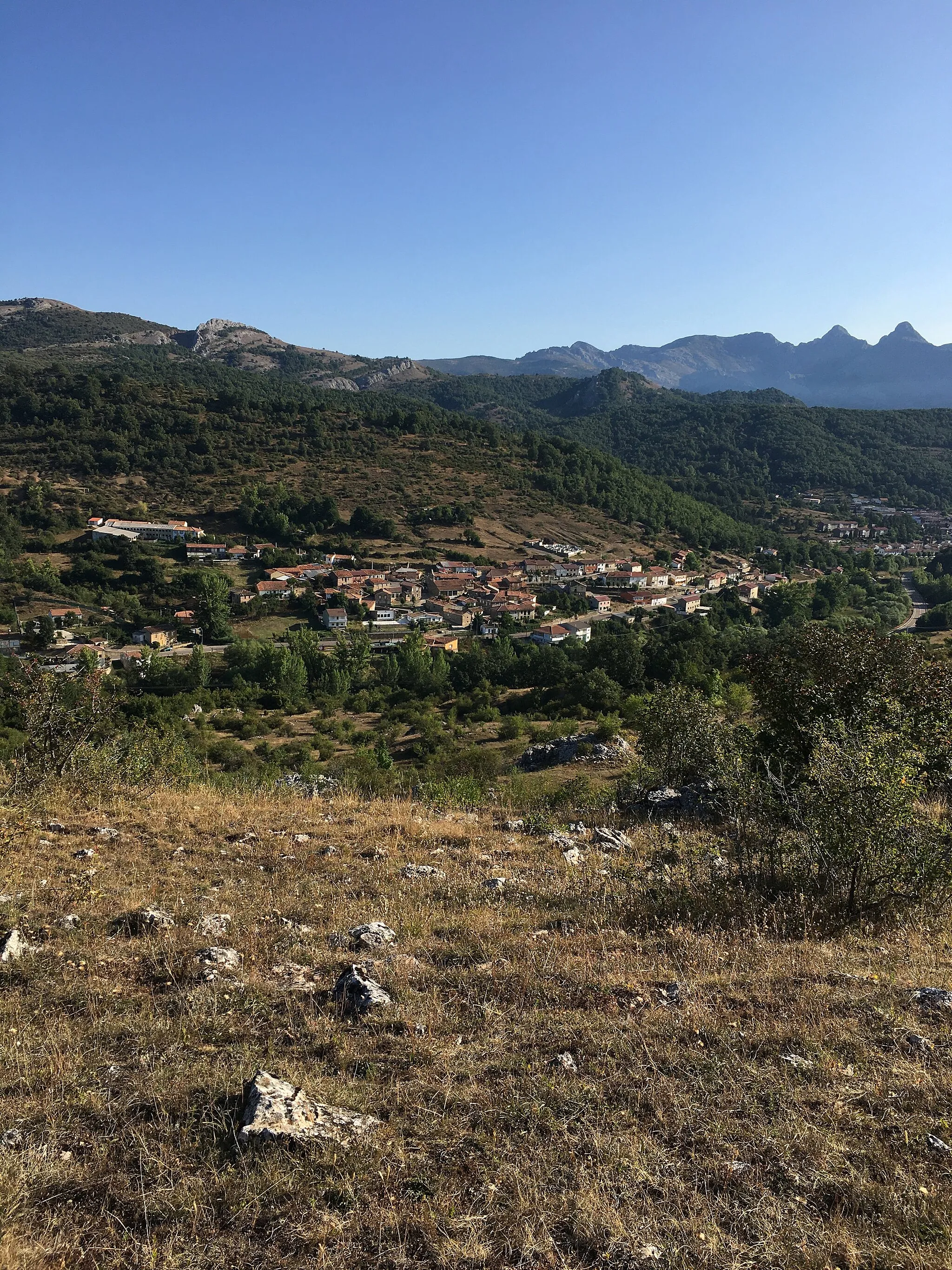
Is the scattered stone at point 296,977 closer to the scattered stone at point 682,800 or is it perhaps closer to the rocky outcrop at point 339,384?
the scattered stone at point 682,800

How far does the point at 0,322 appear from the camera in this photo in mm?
155750

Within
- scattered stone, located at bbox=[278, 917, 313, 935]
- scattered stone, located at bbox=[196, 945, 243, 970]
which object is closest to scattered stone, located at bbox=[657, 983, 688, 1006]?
scattered stone, located at bbox=[278, 917, 313, 935]

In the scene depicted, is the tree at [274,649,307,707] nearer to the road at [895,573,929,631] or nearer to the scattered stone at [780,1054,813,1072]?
the scattered stone at [780,1054,813,1072]

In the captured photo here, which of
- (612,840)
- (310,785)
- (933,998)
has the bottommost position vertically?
(310,785)

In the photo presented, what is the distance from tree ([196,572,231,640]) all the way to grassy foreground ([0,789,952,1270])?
4620cm

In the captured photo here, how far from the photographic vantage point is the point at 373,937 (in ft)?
16.3

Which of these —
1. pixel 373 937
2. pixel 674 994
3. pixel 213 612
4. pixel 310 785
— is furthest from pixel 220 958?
pixel 213 612

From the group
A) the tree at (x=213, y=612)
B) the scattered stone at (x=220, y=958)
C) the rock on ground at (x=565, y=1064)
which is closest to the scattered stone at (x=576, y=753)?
the scattered stone at (x=220, y=958)

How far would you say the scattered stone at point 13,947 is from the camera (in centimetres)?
436

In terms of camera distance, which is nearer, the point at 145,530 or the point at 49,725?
the point at 49,725

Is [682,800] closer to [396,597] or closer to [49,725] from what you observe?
[49,725]

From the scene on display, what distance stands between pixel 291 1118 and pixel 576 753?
56.8ft

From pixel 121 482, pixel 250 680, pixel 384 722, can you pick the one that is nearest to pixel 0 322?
pixel 121 482

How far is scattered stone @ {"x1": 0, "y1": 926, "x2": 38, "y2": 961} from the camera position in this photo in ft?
14.3
